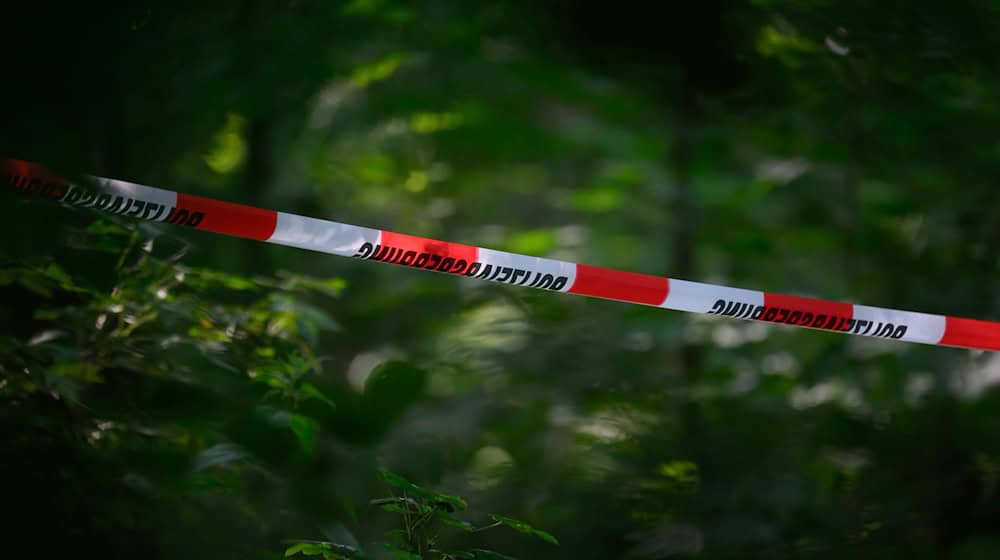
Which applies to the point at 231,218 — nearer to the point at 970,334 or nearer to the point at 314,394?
the point at 314,394

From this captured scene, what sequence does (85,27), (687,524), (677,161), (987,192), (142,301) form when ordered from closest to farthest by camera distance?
(85,27) → (142,301) → (687,524) → (987,192) → (677,161)

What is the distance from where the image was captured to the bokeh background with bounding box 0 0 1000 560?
1.40 meters

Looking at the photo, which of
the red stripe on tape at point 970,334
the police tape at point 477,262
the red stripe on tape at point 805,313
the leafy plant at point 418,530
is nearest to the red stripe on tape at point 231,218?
the police tape at point 477,262

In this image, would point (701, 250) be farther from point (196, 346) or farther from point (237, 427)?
point (237, 427)

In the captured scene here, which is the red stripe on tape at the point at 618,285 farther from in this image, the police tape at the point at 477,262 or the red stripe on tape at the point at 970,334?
the red stripe on tape at the point at 970,334

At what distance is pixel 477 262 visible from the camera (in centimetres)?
147

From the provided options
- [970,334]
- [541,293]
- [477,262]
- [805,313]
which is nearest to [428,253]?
[477,262]

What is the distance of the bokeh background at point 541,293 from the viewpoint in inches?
54.9

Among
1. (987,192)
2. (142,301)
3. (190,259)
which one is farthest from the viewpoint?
(987,192)

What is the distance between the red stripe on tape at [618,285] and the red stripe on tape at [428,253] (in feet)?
0.68

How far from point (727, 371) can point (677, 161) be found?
0.82 meters

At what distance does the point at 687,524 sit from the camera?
95.0 inches

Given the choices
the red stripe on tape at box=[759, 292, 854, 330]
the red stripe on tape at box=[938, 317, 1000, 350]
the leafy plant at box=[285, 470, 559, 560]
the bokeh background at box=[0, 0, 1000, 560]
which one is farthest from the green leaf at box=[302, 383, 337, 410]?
the red stripe on tape at box=[938, 317, 1000, 350]

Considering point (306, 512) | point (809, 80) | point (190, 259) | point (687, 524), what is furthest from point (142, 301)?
point (809, 80)
